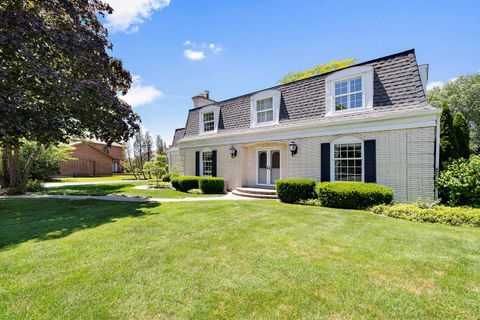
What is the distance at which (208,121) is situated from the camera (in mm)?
15578

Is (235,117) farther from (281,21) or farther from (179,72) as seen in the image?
(281,21)

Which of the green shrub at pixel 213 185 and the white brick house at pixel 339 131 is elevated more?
the white brick house at pixel 339 131

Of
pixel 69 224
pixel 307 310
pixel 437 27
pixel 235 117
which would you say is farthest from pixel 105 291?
pixel 437 27

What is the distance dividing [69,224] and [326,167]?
9.31 meters

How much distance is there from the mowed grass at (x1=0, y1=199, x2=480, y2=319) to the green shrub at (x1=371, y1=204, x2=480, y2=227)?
1.88 feet

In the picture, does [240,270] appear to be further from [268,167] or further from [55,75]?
[268,167]

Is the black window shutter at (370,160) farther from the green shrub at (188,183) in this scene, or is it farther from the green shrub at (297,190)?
the green shrub at (188,183)

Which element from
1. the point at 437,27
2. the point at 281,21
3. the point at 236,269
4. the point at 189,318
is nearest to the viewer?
the point at 189,318

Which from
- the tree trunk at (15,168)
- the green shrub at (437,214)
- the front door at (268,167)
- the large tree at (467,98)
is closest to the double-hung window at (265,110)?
the front door at (268,167)

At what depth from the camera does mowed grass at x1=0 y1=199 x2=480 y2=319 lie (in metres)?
2.58

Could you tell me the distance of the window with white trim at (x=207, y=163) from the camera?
15.2 metres

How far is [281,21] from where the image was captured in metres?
11.2

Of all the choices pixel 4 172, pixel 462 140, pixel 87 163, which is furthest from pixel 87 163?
pixel 462 140

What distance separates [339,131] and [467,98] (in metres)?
29.8
